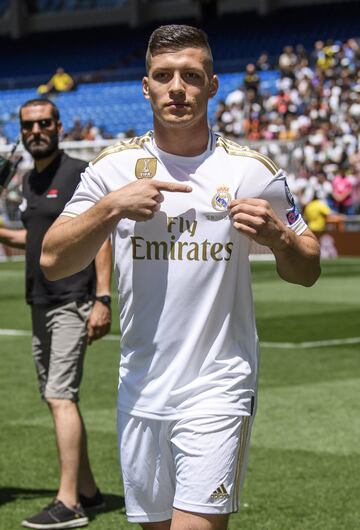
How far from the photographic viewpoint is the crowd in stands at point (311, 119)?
33562 mm

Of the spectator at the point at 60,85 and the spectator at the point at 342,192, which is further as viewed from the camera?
the spectator at the point at 60,85

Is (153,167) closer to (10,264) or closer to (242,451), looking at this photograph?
(242,451)

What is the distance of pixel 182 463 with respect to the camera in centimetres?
437

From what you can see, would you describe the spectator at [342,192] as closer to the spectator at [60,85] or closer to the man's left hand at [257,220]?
the spectator at [60,85]

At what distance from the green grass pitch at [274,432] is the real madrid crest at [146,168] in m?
3.09

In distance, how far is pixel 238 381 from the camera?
4.46m

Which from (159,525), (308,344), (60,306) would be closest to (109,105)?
(308,344)

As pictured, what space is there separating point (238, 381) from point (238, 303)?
0.28 meters

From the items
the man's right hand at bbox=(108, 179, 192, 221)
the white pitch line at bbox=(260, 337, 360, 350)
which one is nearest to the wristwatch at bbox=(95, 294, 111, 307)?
the man's right hand at bbox=(108, 179, 192, 221)

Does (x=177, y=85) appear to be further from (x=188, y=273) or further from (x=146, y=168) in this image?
(x=188, y=273)

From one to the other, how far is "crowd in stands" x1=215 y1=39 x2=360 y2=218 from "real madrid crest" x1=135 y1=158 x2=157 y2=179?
28.5 m

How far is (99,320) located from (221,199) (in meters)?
2.98

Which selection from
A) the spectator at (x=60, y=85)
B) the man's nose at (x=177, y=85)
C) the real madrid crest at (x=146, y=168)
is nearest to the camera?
the man's nose at (x=177, y=85)

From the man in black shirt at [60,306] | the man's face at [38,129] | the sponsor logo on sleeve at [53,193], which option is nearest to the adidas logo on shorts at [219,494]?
the man in black shirt at [60,306]
